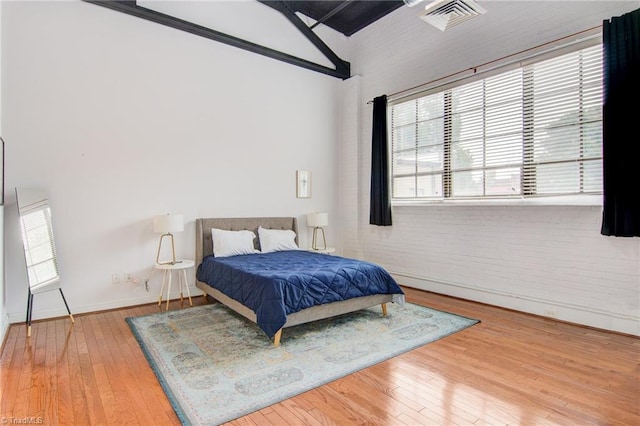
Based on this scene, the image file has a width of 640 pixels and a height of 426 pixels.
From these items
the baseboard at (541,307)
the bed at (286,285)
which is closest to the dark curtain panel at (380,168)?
the baseboard at (541,307)

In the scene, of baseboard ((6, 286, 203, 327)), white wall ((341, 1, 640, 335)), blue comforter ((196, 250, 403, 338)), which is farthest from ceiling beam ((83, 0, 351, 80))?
baseboard ((6, 286, 203, 327))

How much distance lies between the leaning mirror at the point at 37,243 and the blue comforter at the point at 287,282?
1.53 metres

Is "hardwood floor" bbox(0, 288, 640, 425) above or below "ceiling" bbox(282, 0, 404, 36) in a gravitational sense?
below

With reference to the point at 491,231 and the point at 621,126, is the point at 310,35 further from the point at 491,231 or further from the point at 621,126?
the point at 621,126

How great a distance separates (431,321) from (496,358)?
89 cm

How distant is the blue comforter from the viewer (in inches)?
119

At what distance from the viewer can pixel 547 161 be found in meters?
3.76

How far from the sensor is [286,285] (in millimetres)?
3102

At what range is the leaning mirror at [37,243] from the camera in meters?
3.36

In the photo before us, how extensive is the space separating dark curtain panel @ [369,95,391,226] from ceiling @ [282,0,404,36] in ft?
4.51

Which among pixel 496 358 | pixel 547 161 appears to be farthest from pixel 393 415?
pixel 547 161

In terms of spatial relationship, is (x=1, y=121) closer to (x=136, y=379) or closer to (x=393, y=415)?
(x=136, y=379)

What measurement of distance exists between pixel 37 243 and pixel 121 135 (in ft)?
4.74

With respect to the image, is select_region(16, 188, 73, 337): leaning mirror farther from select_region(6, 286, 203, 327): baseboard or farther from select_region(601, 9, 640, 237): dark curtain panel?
A: select_region(601, 9, 640, 237): dark curtain panel
